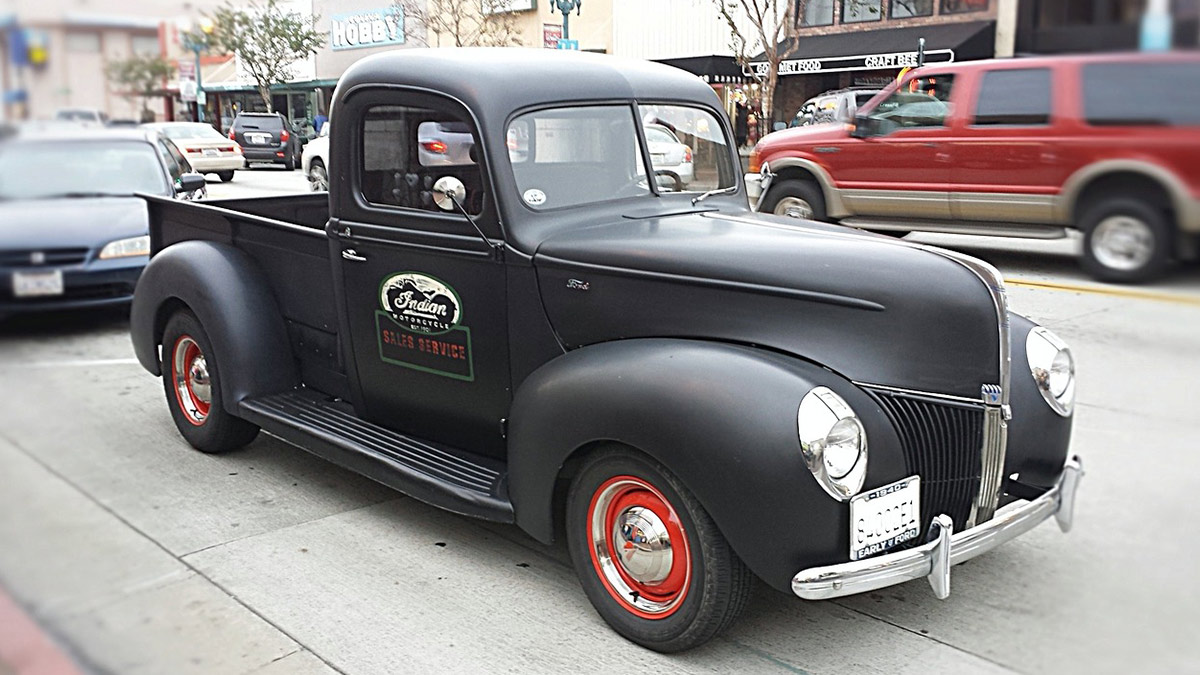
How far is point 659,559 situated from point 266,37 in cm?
180

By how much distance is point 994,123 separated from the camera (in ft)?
5.49

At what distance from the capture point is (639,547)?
118 inches

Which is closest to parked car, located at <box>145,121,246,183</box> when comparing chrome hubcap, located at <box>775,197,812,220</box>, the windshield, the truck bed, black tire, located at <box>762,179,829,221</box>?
the truck bed

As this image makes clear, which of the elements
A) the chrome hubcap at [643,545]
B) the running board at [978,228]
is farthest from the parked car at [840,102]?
the chrome hubcap at [643,545]

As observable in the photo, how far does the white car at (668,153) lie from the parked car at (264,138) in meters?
1.35

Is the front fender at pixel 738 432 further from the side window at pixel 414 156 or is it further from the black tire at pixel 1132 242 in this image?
the black tire at pixel 1132 242

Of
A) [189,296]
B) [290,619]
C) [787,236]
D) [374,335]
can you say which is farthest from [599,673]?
[189,296]

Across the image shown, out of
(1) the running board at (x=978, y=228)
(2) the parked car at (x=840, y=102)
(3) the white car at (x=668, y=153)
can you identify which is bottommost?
(1) the running board at (x=978, y=228)

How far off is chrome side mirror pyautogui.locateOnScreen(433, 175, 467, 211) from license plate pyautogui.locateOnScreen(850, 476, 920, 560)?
1787mm

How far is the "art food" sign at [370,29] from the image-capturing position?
3.14 m

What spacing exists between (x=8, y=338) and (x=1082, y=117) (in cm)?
110

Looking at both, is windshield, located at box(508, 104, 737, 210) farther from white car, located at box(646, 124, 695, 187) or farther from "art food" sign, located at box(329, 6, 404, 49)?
"art food" sign, located at box(329, 6, 404, 49)

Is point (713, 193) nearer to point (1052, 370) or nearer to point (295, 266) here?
point (1052, 370)

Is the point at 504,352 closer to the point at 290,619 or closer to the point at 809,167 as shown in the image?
the point at 290,619
